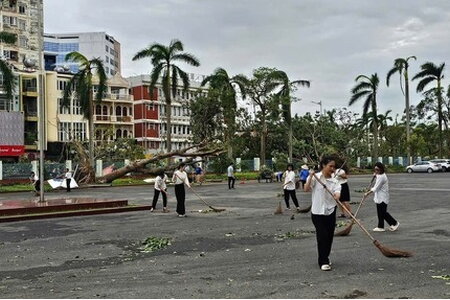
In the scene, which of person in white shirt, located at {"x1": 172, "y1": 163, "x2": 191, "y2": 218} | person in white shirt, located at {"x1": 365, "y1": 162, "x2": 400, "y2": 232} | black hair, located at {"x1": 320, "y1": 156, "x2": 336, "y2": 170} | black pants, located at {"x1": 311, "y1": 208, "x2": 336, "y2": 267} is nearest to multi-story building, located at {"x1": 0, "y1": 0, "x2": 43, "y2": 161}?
person in white shirt, located at {"x1": 172, "y1": 163, "x2": 191, "y2": 218}

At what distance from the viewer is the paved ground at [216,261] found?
618 cm

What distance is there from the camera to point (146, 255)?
877 centimetres

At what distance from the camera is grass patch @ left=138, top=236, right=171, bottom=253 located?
30.8 ft

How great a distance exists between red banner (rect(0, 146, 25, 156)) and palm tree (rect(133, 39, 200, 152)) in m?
15.1

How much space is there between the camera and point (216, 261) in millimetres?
8109

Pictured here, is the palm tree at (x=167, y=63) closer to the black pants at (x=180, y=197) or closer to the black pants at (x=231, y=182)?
the black pants at (x=231, y=182)

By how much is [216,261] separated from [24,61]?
55.5 m

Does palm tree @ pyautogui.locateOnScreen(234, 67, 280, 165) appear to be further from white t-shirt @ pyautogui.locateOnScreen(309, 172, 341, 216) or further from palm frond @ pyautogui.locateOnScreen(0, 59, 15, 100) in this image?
white t-shirt @ pyautogui.locateOnScreen(309, 172, 341, 216)

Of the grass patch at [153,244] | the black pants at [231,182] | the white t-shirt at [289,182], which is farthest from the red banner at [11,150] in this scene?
the grass patch at [153,244]

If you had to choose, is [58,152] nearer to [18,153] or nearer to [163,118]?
[18,153]

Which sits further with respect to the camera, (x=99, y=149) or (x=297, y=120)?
(x=297, y=120)

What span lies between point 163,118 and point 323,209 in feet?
225

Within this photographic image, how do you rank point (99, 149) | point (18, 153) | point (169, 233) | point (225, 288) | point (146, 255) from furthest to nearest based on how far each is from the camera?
point (99, 149)
point (18, 153)
point (169, 233)
point (146, 255)
point (225, 288)

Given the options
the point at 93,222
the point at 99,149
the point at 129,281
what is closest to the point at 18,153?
the point at 99,149
